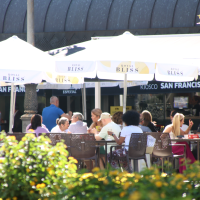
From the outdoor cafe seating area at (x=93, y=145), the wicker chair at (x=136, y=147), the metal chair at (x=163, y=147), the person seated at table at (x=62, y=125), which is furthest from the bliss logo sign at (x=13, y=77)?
the metal chair at (x=163, y=147)

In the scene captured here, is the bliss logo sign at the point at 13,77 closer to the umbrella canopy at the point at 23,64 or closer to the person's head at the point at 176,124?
the umbrella canopy at the point at 23,64

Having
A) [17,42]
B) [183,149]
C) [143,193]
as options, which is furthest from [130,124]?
[143,193]

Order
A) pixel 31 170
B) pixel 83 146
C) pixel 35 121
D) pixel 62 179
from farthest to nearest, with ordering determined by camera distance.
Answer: pixel 35 121
pixel 83 146
pixel 31 170
pixel 62 179

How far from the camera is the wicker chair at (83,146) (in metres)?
6.70

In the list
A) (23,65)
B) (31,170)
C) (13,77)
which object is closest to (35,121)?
(13,77)

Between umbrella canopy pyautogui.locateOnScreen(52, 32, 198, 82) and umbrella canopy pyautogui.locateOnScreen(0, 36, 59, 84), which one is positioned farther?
umbrella canopy pyautogui.locateOnScreen(0, 36, 59, 84)

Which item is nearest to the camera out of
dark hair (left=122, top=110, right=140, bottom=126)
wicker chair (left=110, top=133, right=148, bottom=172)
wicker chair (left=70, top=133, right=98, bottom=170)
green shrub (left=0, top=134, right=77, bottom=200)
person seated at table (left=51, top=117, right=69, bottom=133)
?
green shrub (left=0, top=134, right=77, bottom=200)

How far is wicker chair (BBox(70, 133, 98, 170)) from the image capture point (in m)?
6.70

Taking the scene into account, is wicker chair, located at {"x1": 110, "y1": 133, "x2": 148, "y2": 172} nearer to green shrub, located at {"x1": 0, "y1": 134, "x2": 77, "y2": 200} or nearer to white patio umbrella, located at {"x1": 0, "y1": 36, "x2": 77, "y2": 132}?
white patio umbrella, located at {"x1": 0, "y1": 36, "x2": 77, "y2": 132}

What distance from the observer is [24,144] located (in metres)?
3.54

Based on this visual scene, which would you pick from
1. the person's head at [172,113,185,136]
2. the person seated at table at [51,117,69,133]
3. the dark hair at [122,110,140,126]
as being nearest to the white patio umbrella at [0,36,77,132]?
the person seated at table at [51,117,69,133]

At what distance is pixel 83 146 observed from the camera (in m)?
6.73

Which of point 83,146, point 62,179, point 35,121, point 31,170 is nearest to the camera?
point 62,179

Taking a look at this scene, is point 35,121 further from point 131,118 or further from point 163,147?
point 163,147
